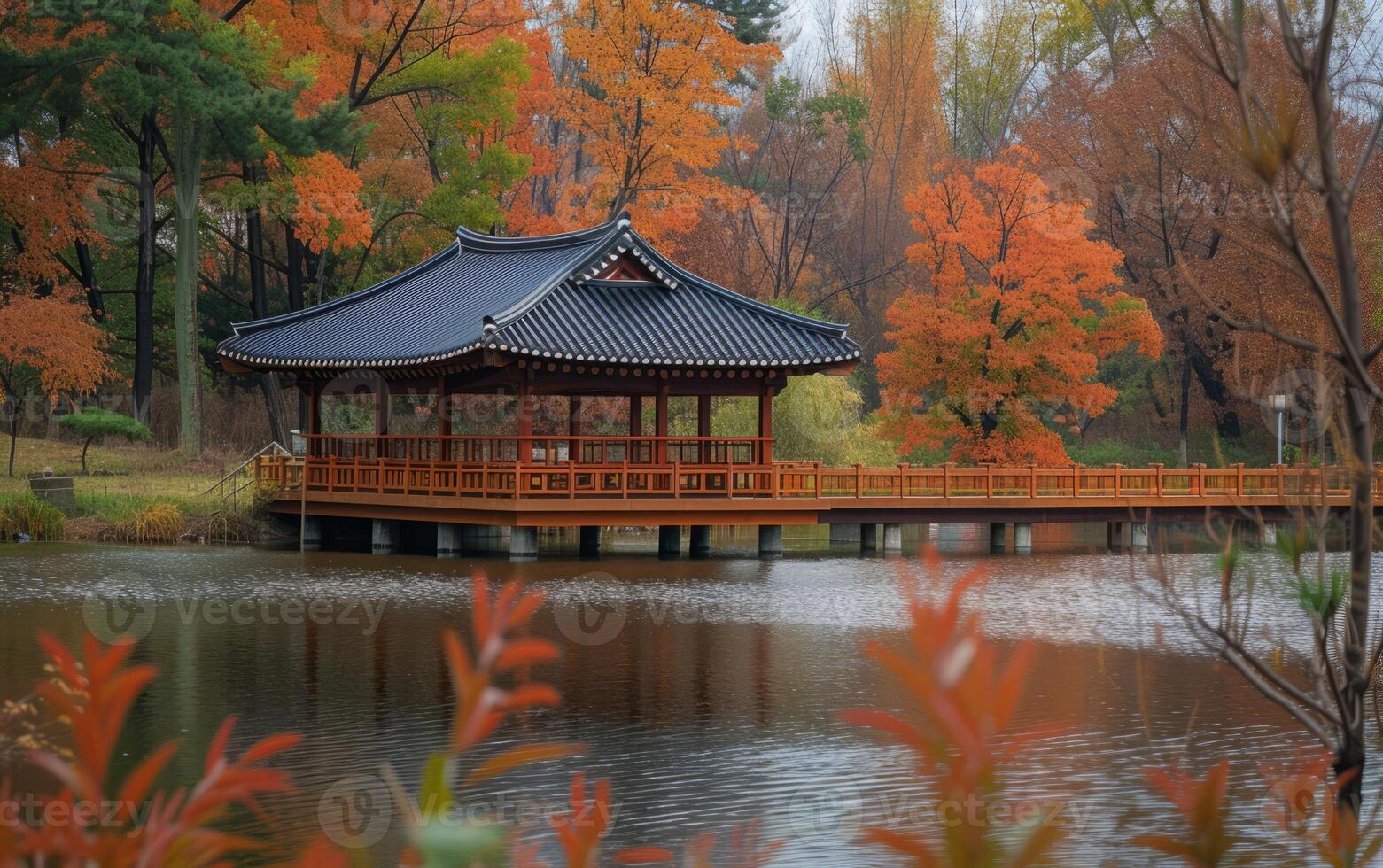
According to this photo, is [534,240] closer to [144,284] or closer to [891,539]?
[891,539]

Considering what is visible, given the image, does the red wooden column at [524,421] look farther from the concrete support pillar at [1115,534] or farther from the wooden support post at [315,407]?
the concrete support pillar at [1115,534]

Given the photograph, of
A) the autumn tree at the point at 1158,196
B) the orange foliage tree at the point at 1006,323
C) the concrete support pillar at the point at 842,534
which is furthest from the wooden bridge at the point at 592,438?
the autumn tree at the point at 1158,196

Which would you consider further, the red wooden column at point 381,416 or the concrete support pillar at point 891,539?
the concrete support pillar at point 891,539

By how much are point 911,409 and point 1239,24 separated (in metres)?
30.0

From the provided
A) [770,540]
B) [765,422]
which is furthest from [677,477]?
[765,422]

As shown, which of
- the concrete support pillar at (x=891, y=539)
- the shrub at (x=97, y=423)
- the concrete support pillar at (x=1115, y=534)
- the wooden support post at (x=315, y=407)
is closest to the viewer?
the concrete support pillar at (x=891, y=539)

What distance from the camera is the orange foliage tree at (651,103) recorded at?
33.6 metres

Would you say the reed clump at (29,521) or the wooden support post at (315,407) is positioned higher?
the wooden support post at (315,407)

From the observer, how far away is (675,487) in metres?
22.8

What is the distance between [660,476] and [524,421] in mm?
2340

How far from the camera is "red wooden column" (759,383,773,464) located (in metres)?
24.2

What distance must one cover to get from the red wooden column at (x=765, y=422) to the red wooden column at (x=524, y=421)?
4.03 metres

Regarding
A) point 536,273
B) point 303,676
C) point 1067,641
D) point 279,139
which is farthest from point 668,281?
point 303,676

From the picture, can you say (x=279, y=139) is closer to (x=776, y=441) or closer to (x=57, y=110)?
(x=57, y=110)
